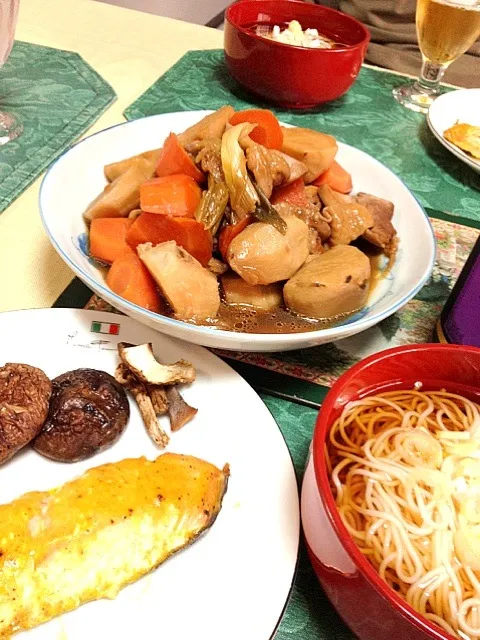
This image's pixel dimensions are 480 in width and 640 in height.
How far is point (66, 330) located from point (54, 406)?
15cm

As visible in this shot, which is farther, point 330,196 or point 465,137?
point 465,137

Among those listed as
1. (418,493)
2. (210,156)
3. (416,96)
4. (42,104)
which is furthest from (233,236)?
(416,96)

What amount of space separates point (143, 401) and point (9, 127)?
981 millimetres

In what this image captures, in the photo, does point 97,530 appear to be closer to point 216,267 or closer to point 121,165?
point 216,267

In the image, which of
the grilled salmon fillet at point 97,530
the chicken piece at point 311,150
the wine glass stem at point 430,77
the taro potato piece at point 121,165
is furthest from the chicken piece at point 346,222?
the wine glass stem at point 430,77

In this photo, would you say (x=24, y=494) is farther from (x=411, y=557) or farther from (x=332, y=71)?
(x=332, y=71)

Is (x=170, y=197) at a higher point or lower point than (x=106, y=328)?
higher

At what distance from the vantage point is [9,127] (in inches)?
57.0

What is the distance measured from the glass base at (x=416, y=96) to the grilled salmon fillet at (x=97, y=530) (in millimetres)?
1572

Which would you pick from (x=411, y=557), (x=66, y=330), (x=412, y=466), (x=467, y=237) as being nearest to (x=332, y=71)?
(x=467, y=237)

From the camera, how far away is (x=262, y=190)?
3.33 ft

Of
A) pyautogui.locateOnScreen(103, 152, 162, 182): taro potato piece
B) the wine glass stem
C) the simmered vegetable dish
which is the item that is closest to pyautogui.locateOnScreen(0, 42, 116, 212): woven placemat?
pyautogui.locateOnScreen(103, 152, 162, 182): taro potato piece

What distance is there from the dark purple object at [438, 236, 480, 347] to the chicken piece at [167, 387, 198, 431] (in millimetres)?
450

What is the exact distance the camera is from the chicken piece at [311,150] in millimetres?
1147
